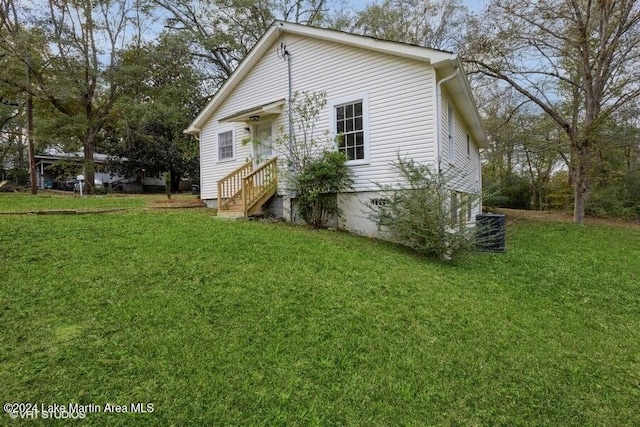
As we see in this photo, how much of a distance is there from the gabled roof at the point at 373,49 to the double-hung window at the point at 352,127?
132 centimetres

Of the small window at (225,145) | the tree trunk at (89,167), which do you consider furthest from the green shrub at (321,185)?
the tree trunk at (89,167)

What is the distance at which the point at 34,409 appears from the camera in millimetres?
2260

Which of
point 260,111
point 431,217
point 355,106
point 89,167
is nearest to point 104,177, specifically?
point 89,167

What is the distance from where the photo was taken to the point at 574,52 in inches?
517

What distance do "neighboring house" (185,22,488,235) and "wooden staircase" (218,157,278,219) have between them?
0.10ft

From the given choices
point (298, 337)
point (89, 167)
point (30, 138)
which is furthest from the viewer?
point (89, 167)

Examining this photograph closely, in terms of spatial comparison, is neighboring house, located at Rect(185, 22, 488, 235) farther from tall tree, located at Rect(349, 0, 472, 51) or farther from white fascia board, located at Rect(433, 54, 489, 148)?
tall tree, located at Rect(349, 0, 472, 51)

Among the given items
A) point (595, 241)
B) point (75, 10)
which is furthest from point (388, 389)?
point (75, 10)

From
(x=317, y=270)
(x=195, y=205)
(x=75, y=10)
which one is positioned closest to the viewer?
(x=317, y=270)

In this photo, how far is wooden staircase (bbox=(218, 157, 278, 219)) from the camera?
9.05 m

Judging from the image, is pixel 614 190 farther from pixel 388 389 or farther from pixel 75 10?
pixel 75 10

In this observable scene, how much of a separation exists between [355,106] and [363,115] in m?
0.42

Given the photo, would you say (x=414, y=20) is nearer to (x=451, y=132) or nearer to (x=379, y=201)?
(x=451, y=132)

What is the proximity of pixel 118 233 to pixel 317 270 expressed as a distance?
12.7ft
